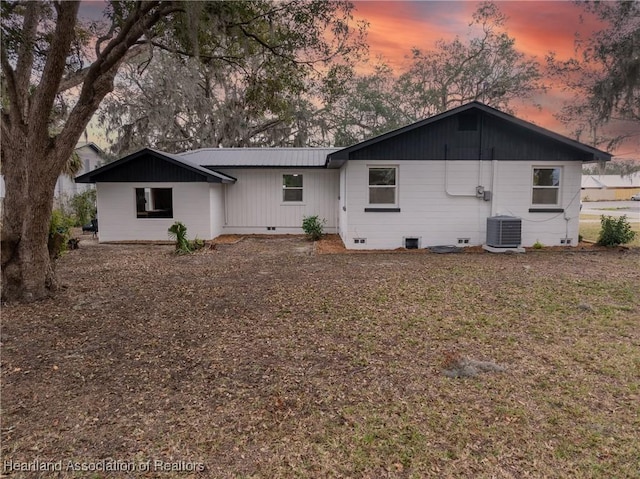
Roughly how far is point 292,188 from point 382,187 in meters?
4.89

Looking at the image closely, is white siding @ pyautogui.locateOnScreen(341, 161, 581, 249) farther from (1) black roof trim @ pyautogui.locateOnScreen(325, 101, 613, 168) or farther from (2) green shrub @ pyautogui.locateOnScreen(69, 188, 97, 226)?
(2) green shrub @ pyautogui.locateOnScreen(69, 188, 97, 226)

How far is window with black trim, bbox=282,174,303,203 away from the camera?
15383mm

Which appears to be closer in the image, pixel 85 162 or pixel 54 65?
pixel 54 65

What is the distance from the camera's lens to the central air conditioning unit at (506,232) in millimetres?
10797

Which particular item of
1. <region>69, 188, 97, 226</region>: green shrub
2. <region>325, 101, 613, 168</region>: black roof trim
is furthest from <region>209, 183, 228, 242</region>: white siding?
<region>69, 188, 97, 226</region>: green shrub

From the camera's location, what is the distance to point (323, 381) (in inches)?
142

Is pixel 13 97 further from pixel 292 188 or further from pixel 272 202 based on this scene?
pixel 292 188

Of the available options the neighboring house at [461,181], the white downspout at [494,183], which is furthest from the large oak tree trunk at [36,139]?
the white downspout at [494,183]

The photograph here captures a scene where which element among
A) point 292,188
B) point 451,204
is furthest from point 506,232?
point 292,188

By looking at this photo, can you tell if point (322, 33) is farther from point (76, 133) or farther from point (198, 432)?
point (198, 432)

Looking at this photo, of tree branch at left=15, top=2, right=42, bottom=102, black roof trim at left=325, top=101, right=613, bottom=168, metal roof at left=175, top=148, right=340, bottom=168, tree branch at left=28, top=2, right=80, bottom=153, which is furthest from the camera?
metal roof at left=175, top=148, right=340, bottom=168

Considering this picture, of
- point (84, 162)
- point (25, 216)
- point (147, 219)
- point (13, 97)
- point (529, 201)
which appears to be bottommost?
point (147, 219)

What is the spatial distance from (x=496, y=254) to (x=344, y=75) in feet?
20.1

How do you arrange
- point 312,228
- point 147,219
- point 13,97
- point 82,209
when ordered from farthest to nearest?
point 82,209
point 312,228
point 147,219
point 13,97
